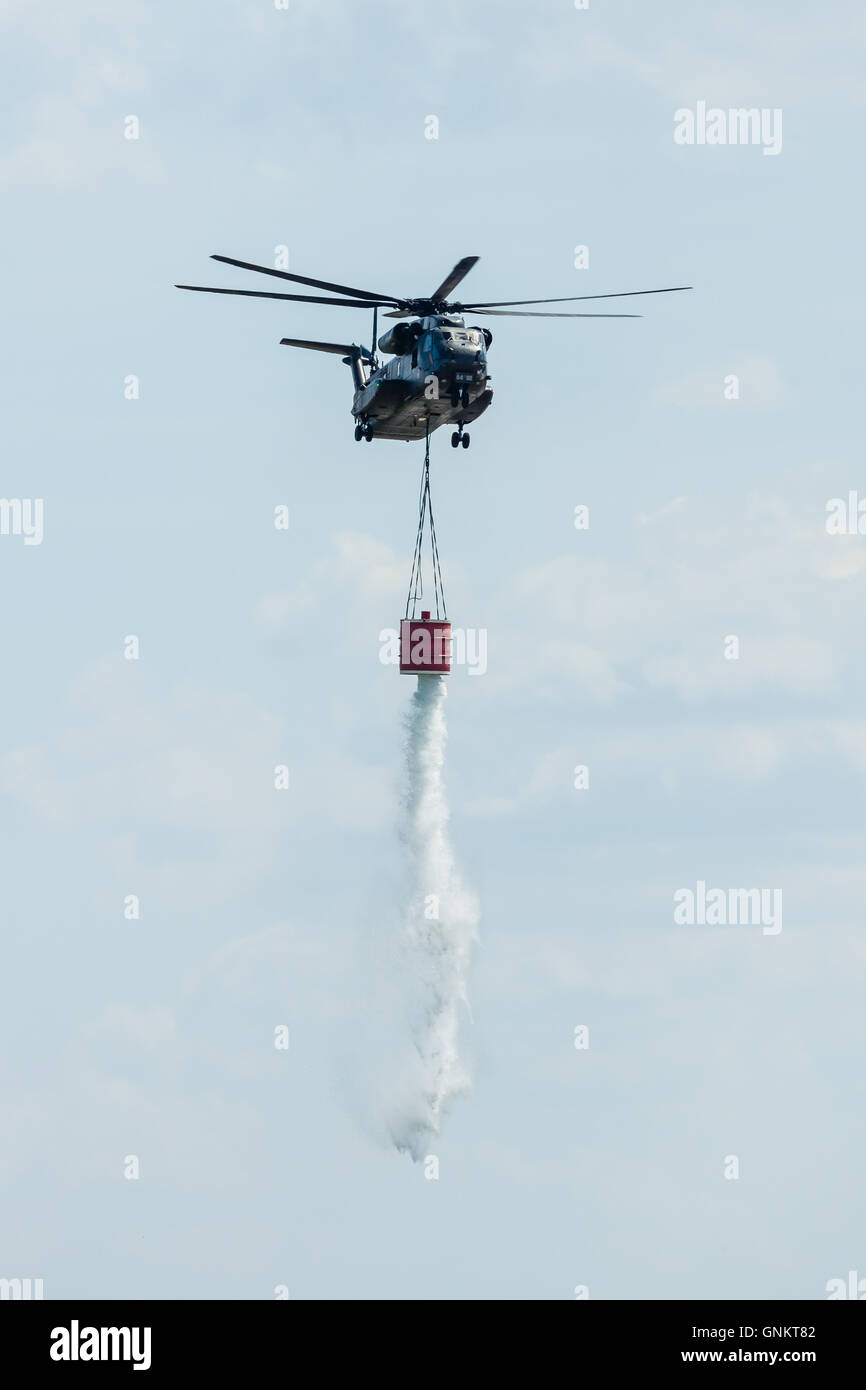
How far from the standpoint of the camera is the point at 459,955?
103 m

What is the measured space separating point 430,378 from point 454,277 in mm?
3257

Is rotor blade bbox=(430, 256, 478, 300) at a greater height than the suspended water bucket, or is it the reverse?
rotor blade bbox=(430, 256, 478, 300)

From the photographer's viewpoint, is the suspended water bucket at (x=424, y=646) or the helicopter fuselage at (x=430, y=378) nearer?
the helicopter fuselage at (x=430, y=378)

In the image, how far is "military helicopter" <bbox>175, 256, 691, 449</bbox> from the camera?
82.9 metres

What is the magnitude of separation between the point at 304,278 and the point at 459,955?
31809 millimetres

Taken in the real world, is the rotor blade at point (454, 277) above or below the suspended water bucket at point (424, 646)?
above

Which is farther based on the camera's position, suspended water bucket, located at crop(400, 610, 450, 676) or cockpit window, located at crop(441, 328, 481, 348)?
suspended water bucket, located at crop(400, 610, 450, 676)

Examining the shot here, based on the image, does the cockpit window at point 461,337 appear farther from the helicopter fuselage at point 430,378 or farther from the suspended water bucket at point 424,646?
the suspended water bucket at point 424,646

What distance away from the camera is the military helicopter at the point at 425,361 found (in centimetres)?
8294

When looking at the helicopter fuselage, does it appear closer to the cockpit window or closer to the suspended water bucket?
the cockpit window
